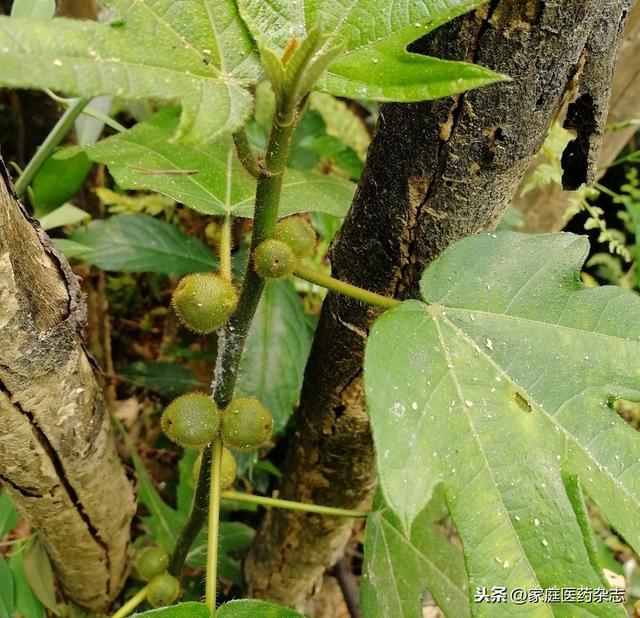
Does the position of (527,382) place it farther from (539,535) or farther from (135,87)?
(135,87)

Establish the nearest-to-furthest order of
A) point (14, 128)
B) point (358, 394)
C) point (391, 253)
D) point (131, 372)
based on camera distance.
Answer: point (391, 253)
point (358, 394)
point (131, 372)
point (14, 128)

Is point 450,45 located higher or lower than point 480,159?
higher

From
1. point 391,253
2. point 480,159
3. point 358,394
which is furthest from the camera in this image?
point 358,394

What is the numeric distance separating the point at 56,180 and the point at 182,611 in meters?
0.85

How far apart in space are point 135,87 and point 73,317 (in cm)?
40

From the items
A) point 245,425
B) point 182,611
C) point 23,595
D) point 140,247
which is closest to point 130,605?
point 182,611

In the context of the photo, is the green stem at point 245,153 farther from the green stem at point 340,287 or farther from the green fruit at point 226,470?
the green fruit at point 226,470

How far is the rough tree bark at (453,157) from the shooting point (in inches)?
26.3

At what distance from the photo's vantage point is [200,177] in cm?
102

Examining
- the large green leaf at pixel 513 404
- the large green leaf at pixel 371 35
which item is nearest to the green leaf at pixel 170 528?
the large green leaf at pixel 513 404

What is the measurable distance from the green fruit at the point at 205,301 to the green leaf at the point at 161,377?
79 cm

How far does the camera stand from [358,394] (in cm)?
103

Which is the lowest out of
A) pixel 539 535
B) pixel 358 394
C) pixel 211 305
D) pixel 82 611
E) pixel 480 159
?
pixel 82 611

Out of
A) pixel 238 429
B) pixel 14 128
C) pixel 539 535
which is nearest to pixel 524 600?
pixel 539 535
